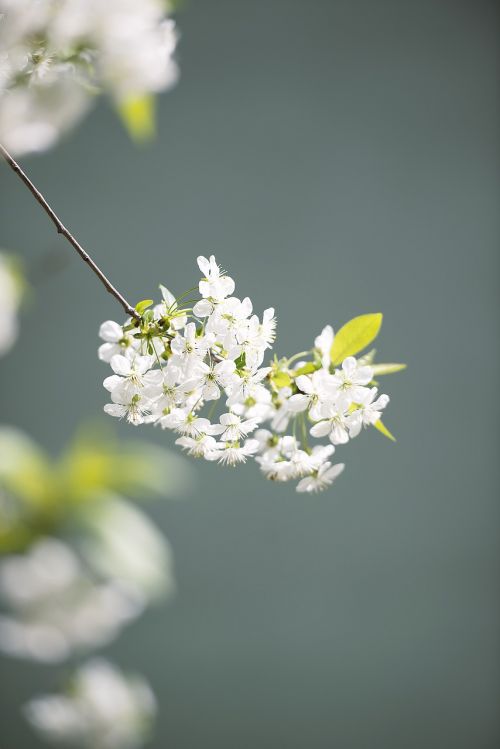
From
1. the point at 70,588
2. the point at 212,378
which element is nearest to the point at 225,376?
the point at 212,378

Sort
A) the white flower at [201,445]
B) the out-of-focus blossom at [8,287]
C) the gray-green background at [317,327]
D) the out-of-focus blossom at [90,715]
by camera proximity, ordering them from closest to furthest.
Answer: the white flower at [201,445] → the out-of-focus blossom at [8,287] → the out-of-focus blossom at [90,715] → the gray-green background at [317,327]

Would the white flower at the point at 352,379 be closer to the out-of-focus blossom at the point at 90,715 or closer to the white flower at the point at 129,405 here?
the white flower at the point at 129,405

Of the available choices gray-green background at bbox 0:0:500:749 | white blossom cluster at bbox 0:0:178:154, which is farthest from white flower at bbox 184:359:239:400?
gray-green background at bbox 0:0:500:749

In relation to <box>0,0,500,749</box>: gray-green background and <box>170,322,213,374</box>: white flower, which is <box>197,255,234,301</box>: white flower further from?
<box>0,0,500,749</box>: gray-green background

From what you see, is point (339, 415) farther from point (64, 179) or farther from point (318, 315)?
point (64, 179)

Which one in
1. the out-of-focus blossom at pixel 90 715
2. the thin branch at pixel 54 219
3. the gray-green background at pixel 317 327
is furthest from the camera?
the gray-green background at pixel 317 327

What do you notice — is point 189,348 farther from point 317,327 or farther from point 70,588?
point 317,327

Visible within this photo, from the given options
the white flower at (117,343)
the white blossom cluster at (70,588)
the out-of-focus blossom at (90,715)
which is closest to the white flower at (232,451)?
the white flower at (117,343)

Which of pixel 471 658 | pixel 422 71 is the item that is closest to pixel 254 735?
pixel 471 658
